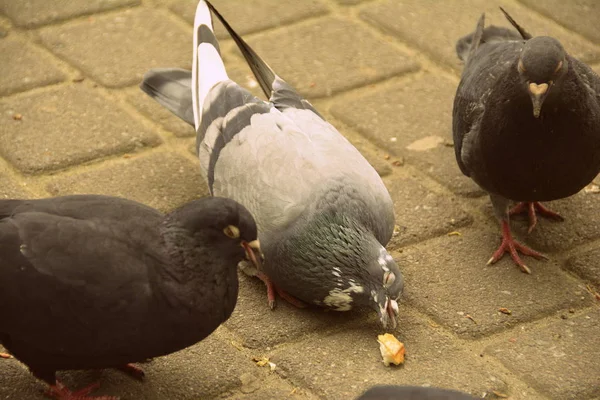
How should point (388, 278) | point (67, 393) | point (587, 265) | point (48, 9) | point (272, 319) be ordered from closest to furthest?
point (67, 393) → point (388, 278) → point (272, 319) → point (587, 265) → point (48, 9)

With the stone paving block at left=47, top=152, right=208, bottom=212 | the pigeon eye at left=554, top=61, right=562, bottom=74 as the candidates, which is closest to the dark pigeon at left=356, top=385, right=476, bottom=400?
the pigeon eye at left=554, top=61, right=562, bottom=74

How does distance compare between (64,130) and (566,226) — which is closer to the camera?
(566,226)

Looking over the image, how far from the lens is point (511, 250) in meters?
4.53

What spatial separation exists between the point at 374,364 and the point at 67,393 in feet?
3.68

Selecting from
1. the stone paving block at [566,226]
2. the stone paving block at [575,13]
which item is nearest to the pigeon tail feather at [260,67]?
the stone paving block at [566,226]

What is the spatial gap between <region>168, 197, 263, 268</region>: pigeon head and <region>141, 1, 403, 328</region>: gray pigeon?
1.81 ft

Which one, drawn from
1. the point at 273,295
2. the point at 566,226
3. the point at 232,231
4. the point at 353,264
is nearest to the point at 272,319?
the point at 273,295

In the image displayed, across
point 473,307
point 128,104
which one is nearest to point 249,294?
point 473,307

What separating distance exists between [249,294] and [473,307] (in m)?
0.91

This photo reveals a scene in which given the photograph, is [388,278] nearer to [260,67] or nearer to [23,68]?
[260,67]

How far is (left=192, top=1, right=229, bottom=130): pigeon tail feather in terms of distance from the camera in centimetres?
462

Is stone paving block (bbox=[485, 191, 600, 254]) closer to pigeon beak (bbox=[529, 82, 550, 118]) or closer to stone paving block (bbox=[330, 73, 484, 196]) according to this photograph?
stone paving block (bbox=[330, 73, 484, 196])

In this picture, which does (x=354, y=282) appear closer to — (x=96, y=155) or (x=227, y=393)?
(x=227, y=393)

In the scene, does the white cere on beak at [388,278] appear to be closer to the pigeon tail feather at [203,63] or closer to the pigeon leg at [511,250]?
the pigeon leg at [511,250]
